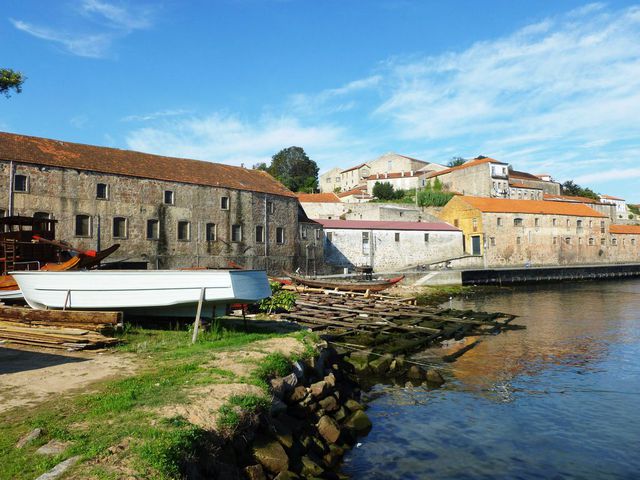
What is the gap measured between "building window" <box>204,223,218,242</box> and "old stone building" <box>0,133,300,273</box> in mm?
79

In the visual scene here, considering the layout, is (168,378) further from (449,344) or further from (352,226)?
(352,226)

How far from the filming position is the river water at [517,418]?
8578 millimetres

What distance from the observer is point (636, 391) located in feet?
42.3

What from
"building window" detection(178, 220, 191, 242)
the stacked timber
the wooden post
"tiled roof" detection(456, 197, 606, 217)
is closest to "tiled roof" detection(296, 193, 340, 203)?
"tiled roof" detection(456, 197, 606, 217)

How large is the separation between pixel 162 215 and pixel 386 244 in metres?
24.0

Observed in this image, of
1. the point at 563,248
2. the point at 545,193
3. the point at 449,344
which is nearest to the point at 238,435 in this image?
the point at 449,344

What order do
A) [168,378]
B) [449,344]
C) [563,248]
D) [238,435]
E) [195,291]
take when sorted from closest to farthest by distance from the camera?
[238,435]
[168,378]
[195,291]
[449,344]
[563,248]

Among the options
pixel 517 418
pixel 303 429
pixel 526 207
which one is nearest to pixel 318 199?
pixel 526 207

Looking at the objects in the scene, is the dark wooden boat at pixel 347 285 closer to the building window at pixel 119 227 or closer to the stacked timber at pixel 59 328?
the building window at pixel 119 227

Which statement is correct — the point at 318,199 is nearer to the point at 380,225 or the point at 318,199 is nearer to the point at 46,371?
the point at 380,225

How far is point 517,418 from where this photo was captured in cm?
1087

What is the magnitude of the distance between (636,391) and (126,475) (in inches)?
542

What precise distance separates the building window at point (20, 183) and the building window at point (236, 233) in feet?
47.8

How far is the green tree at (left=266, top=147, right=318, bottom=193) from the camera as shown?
93.8 m
